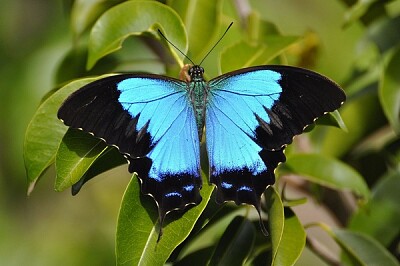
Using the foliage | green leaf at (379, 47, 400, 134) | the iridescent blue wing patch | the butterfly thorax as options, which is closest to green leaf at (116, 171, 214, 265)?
the foliage

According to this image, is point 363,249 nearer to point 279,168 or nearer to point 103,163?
point 279,168

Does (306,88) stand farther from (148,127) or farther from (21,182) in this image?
(21,182)

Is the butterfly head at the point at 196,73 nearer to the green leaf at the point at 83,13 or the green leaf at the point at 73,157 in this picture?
the green leaf at the point at 73,157

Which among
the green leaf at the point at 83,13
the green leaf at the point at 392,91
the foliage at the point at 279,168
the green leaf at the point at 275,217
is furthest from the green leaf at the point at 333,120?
the green leaf at the point at 83,13

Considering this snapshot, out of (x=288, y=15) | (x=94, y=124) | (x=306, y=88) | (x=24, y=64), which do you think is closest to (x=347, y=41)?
(x=288, y=15)

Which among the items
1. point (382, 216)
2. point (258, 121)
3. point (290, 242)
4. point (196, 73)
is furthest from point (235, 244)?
point (382, 216)

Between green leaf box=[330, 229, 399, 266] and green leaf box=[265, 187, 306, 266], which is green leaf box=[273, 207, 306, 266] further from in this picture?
green leaf box=[330, 229, 399, 266]
